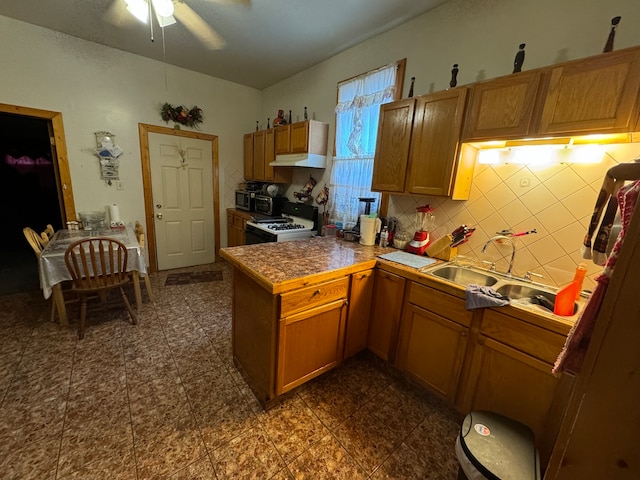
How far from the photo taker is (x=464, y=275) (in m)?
1.99

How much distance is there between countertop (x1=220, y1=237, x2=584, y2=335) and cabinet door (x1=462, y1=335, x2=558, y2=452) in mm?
235

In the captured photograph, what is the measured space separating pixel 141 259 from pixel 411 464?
272 centimetres

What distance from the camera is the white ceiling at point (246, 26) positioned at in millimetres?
2203

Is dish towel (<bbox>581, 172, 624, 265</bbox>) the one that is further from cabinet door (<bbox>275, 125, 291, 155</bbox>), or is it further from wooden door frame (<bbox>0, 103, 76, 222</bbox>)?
wooden door frame (<bbox>0, 103, 76, 222</bbox>)

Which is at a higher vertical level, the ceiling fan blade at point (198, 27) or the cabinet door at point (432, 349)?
the ceiling fan blade at point (198, 27)

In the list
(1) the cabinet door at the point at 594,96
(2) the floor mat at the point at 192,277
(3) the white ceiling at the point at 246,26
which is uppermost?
(3) the white ceiling at the point at 246,26

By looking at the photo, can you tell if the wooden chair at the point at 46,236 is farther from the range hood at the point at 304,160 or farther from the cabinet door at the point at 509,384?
the cabinet door at the point at 509,384

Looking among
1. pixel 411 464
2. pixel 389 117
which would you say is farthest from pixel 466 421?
pixel 389 117

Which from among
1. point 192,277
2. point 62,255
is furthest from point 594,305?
point 192,277

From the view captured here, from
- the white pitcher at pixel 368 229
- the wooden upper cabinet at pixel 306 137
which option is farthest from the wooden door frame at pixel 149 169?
the white pitcher at pixel 368 229

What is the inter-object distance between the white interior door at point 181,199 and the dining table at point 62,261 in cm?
89

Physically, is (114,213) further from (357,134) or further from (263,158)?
(357,134)

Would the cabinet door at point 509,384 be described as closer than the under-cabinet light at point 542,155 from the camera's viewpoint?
Yes

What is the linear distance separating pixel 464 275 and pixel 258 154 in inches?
129
